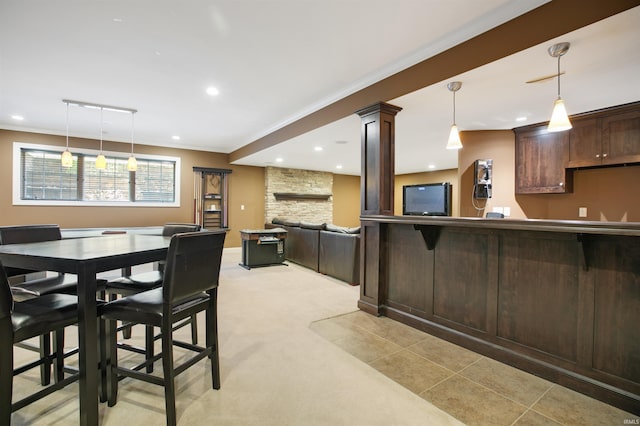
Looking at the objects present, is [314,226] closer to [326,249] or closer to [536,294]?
[326,249]

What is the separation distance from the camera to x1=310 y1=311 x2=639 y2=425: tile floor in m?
1.60

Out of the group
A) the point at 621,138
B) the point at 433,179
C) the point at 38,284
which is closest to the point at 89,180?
the point at 38,284

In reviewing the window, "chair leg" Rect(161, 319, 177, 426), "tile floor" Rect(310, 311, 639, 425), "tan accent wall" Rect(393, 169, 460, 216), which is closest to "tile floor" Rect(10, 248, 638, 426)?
"tile floor" Rect(310, 311, 639, 425)

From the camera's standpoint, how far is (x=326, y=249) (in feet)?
16.5

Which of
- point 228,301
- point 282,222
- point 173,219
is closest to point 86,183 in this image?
point 173,219

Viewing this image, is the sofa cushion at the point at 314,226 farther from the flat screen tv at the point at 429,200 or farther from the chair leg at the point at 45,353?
the chair leg at the point at 45,353

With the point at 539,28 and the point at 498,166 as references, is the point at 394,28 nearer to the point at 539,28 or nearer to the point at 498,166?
the point at 539,28

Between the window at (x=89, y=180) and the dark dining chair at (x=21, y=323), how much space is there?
5.81 metres

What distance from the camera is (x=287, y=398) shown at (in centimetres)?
174

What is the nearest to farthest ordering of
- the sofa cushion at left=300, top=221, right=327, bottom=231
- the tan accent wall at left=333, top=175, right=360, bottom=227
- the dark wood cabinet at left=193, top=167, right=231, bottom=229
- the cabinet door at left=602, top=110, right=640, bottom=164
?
the cabinet door at left=602, top=110, right=640, bottom=164 < the sofa cushion at left=300, top=221, right=327, bottom=231 < the dark wood cabinet at left=193, top=167, right=231, bottom=229 < the tan accent wall at left=333, top=175, right=360, bottom=227

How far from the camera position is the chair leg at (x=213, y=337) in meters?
1.82

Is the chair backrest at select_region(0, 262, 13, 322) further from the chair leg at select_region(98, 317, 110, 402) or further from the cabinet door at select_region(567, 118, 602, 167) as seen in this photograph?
the cabinet door at select_region(567, 118, 602, 167)

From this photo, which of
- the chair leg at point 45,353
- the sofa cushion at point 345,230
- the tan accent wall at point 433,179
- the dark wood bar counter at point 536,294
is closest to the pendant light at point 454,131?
the dark wood bar counter at point 536,294

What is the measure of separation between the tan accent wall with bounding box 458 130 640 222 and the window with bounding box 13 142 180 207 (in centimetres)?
649
